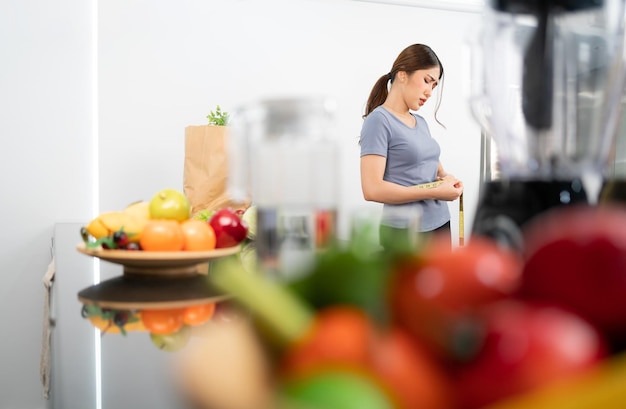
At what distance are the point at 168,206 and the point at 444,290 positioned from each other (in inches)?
39.1

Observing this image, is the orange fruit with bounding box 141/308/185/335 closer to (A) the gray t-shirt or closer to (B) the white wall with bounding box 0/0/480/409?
(A) the gray t-shirt

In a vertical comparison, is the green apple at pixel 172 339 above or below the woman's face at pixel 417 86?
below

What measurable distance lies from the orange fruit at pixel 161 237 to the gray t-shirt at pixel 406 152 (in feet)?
3.03

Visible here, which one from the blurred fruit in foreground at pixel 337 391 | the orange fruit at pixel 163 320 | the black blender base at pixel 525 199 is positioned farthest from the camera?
the orange fruit at pixel 163 320

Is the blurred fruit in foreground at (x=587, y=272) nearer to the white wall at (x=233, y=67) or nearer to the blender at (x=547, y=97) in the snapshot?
the blender at (x=547, y=97)

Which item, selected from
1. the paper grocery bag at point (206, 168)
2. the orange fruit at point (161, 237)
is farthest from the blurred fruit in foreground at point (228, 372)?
the paper grocery bag at point (206, 168)

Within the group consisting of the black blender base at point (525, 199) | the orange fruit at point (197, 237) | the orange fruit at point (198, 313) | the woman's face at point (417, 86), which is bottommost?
the orange fruit at point (198, 313)

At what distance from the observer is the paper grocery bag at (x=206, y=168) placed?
2279mm

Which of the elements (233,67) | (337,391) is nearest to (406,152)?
(233,67)

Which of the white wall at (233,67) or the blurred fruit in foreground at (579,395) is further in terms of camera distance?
the white wall at (233,67)

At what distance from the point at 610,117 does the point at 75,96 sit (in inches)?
100

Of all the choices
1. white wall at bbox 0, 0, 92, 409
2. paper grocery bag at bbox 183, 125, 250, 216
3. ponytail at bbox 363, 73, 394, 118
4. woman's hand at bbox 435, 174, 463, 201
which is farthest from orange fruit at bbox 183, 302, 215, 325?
white wall at bbox 0, 0, 92, 409

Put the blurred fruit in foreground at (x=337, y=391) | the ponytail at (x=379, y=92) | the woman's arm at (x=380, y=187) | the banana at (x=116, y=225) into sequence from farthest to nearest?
the ponytail at (x=379, y=92)
the woman's arm at (x=380, y=187)
the banana at (x=116, y=225)
the blurred fruit in foreground at (x=337, y=391)

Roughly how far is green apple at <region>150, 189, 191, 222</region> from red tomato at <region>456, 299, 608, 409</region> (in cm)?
96
